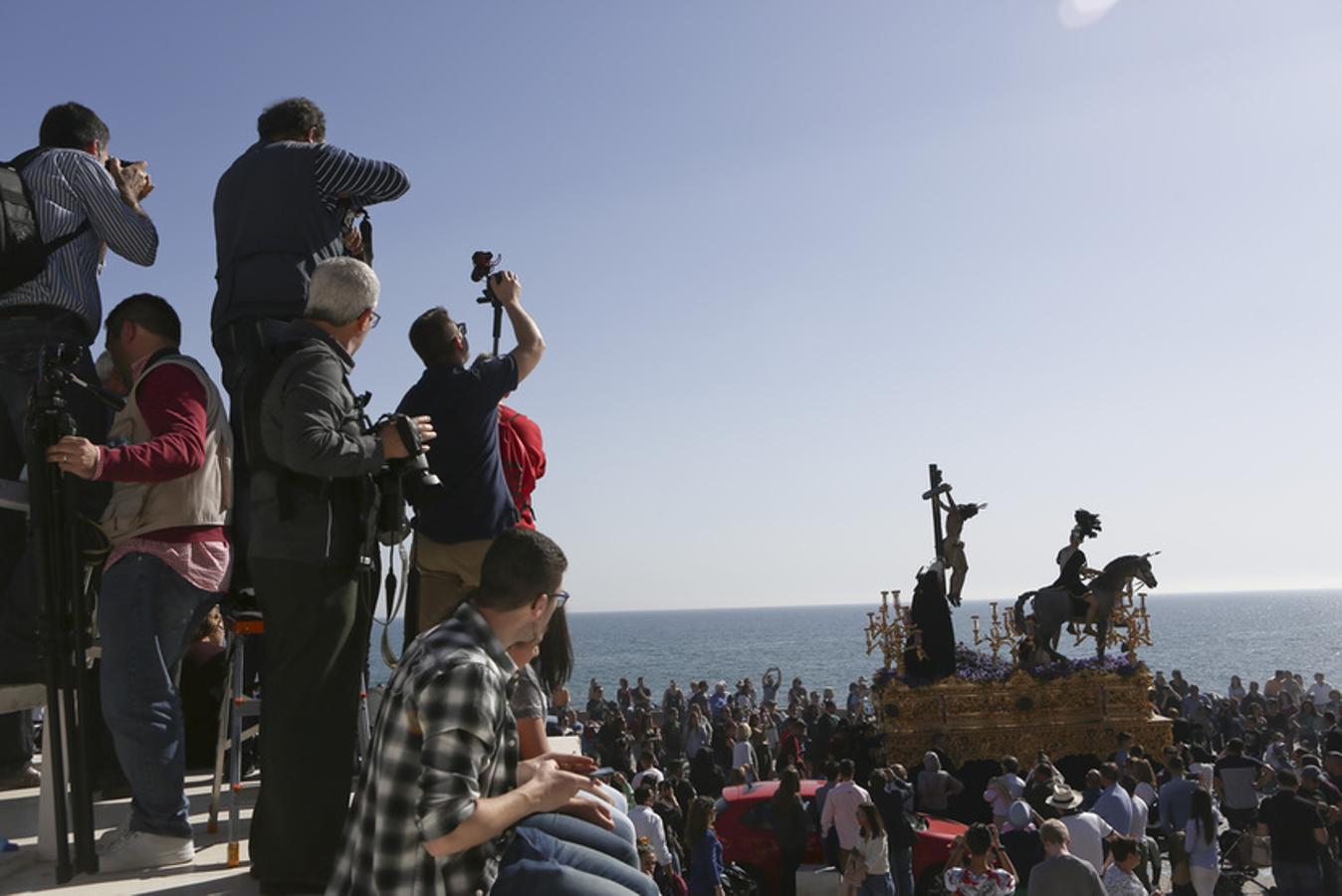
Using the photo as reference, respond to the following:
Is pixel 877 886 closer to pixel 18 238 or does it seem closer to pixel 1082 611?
pixel 18 238

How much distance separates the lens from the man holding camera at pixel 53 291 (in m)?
4.09

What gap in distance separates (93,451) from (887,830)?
10130 mm

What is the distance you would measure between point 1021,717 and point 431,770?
795 inches

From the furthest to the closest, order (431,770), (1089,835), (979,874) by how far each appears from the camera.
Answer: (1089,835) → (979,874) → (431,770)

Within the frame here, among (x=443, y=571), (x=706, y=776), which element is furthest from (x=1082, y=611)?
(x=443, y=571)

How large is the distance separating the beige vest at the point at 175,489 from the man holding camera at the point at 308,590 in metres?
0.37

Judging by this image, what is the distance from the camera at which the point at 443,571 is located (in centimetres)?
452

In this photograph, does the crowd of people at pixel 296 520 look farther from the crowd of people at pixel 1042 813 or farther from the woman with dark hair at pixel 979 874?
the woman with dark hair at pixel 979 874

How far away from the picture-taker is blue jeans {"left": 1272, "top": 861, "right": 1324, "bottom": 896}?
35.2 feet

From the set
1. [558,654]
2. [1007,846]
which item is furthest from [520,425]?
[1007,846]

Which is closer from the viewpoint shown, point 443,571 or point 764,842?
point 443,571

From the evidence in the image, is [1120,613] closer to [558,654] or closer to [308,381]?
[558,654]

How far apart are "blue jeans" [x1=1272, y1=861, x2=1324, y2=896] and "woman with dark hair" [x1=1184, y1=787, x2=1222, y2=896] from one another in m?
0.62

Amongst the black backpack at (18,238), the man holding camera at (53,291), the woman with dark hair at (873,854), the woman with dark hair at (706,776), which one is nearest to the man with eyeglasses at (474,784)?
the man holding camera at (53,291)
